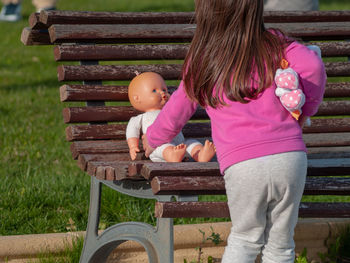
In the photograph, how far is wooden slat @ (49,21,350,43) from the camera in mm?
3996

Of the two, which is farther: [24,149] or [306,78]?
[24,149]

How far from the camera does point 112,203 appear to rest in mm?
4484

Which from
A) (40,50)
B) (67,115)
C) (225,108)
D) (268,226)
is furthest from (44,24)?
(40,50)

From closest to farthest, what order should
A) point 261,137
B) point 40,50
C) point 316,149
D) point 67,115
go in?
point 261,137, point 67,115, point 316,149, point 40,50

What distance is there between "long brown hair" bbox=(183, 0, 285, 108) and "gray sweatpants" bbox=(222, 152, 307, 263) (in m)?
0.26

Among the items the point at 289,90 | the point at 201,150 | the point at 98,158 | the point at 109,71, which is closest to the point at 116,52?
the point at 109,71

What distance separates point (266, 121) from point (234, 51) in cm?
29

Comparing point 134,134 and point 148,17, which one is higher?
point 148,17

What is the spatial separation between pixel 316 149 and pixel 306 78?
1.48 m

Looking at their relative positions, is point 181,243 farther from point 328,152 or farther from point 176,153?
point 328,152

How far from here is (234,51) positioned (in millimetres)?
2828

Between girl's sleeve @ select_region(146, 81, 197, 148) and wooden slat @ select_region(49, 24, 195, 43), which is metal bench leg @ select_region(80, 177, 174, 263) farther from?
wooden slat @ select_region(49, 24, 195, 43)

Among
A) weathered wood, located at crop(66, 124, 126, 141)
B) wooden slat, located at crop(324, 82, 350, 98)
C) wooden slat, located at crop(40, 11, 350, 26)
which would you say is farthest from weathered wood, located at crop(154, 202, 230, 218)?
wooden slat, located at crop(324, 82, 350, 98)

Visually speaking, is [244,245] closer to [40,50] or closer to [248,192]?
[248,192]
